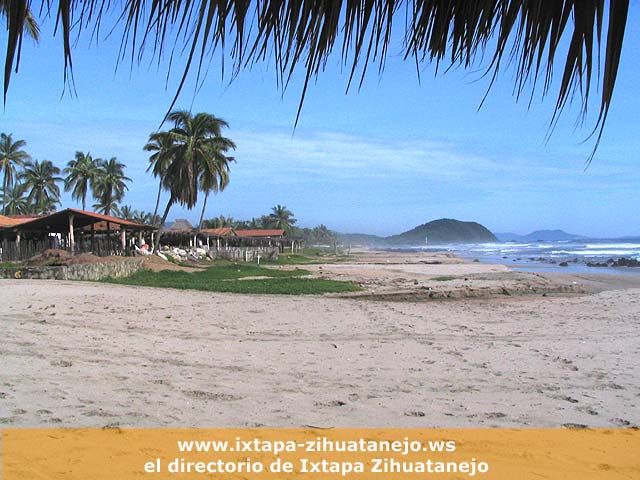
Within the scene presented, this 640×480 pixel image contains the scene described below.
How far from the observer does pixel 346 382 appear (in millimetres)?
4984

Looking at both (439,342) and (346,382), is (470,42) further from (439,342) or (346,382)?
(439,342)

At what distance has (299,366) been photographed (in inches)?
224

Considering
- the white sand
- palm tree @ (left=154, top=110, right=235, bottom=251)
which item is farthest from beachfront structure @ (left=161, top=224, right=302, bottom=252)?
the white sand

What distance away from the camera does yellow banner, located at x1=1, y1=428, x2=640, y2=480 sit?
2.80 meters

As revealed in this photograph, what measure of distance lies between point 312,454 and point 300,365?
2.66 meters

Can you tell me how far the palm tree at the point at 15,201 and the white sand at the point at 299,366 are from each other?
46335 millimetres

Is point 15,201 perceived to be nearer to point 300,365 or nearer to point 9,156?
point 9,156

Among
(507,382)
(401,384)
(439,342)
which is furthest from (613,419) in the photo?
(439,342)

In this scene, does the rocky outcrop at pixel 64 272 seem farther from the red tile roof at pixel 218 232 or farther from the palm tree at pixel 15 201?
the palm tree at pixel 15 201

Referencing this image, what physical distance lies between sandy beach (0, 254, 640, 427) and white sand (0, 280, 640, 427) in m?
0.02

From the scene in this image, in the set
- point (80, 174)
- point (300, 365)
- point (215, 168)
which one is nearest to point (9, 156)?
point (80, 174)

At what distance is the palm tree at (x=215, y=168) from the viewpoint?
A: 30142mm

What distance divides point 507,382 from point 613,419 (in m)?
1.19

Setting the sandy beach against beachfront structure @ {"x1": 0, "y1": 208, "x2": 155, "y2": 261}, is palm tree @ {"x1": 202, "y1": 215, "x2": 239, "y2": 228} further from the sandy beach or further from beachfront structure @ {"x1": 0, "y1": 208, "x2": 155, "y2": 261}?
the sandy beach
